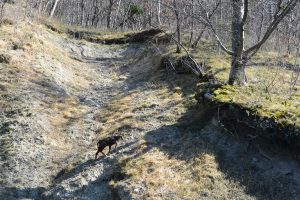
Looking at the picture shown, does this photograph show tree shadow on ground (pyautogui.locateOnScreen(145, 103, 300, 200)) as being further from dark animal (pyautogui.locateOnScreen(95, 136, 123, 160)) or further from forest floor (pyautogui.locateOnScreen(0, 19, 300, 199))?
dark animal (pyautogui.locateOnScreen(95, 136, 123, 160))

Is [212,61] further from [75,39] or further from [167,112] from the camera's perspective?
[75,39]

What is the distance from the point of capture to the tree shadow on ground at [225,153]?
858 centimetres

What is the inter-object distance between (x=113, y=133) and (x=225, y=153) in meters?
3.58

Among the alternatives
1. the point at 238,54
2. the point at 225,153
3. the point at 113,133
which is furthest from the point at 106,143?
the point at 238,54

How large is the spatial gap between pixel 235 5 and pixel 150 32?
12.4 meters

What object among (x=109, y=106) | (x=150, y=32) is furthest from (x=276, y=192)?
(x=150, y=32)

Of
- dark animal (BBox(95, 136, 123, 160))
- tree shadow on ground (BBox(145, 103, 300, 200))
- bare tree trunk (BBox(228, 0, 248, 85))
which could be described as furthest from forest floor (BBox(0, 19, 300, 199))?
bare tree trunk (BBox(228, 0, 248, 85))

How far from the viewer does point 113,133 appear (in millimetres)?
12203

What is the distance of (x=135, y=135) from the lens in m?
11.8

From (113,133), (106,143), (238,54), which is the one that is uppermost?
(238,54)

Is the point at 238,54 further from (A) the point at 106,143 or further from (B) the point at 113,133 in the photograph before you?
(A) the point at 106,143

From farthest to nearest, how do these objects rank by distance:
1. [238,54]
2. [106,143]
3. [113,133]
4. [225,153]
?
[113,133]
[238,54]
[106,143]
[225,153]

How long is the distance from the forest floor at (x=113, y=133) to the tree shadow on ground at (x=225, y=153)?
0.9 inches

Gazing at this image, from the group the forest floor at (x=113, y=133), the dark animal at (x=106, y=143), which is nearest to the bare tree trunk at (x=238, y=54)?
the forest floor at (x=113, y=133)
